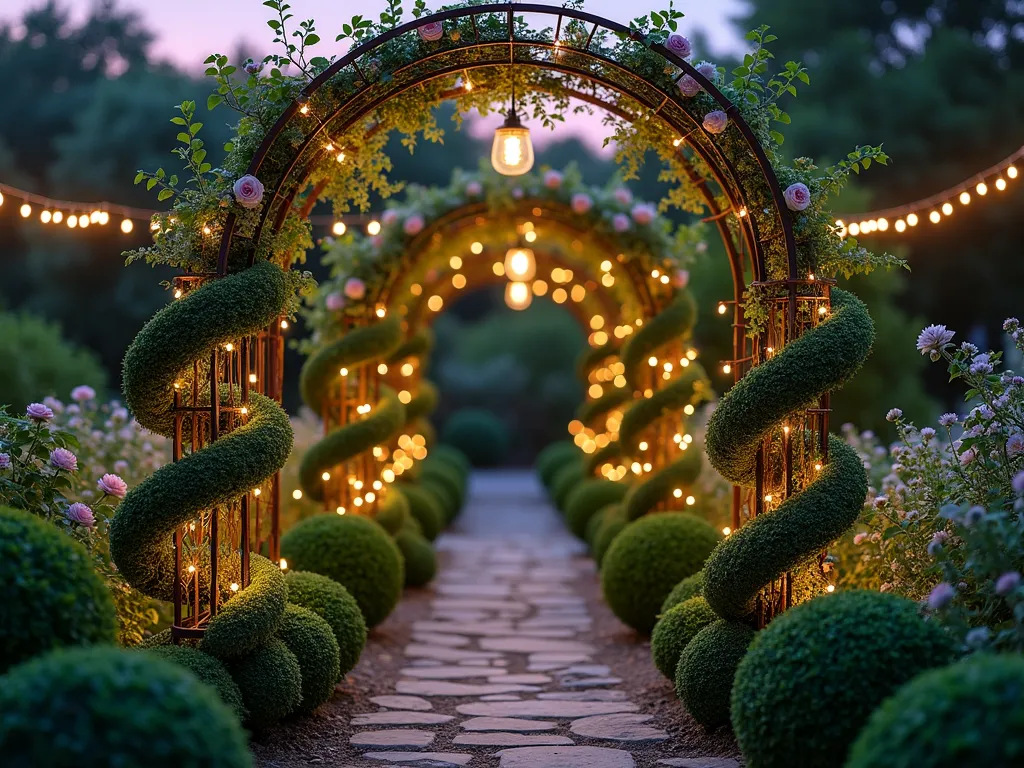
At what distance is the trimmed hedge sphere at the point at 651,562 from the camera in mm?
Result: 5848

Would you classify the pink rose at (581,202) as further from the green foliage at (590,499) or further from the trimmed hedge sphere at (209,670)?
the trimmed hedge sphere at (209,670)

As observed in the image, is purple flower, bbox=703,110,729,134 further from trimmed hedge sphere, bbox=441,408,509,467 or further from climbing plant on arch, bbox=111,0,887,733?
trimmed hedge sphere, bbox=441,408,509,467

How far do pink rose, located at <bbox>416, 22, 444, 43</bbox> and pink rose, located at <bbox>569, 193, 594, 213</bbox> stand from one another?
328 cm

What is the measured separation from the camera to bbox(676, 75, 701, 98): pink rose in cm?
455

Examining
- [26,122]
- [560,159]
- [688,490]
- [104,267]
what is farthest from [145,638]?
[560,159]

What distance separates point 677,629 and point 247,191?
8.83 ft

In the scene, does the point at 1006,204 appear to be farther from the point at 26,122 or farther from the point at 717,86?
the point at 26,122

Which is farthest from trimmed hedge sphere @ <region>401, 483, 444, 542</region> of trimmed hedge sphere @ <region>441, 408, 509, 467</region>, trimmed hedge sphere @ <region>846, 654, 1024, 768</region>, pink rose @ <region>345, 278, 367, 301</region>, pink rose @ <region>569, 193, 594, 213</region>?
trimmed hedge sphere @ <region>441, 408, 509, 467</region>

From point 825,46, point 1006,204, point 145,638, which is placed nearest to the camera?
point 145,638

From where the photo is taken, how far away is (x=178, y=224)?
442cm

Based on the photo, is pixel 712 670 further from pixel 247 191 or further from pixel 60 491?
pixel 60 491

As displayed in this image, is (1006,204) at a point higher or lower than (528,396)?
higher

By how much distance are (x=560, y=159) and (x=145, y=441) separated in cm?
2554

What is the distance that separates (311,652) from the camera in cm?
443
